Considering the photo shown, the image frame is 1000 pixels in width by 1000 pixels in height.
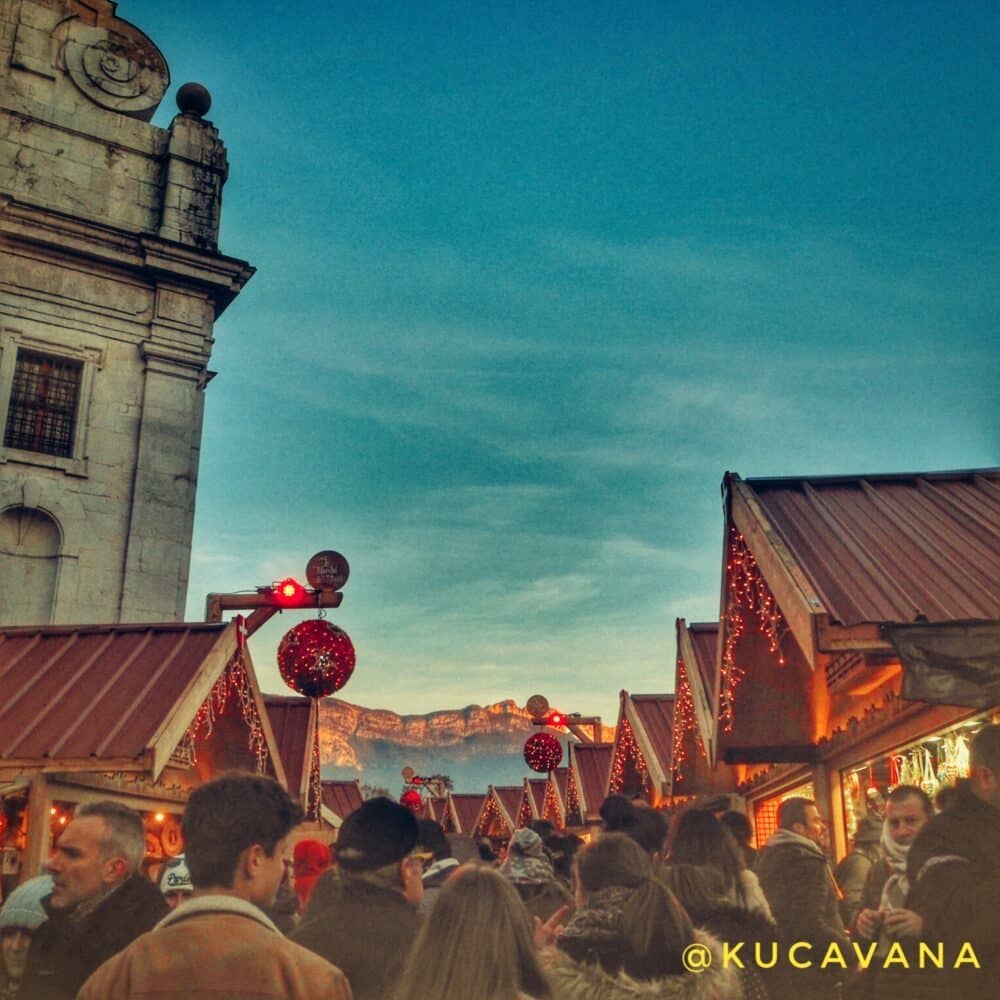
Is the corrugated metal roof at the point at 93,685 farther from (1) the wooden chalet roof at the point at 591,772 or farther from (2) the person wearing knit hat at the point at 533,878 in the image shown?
(1) the wooden chalet roof at the point at 591,772

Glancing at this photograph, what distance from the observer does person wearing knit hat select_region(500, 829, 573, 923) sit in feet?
22.9

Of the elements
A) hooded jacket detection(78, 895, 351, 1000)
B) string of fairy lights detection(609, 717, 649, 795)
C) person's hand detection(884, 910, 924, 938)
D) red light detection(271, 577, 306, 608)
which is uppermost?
red light detection(271, 577, 306, 608)

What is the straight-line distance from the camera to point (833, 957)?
5.30 metres

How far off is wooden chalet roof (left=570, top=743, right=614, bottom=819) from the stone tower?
11780 mm

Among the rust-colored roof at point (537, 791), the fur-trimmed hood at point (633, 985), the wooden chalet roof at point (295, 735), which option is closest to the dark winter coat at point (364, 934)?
the fur-trimmed hood at point (633, 985)

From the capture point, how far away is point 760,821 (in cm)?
1596

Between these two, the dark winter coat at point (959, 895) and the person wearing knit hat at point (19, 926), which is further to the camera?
the person wearing knit hat at point (19, 926)

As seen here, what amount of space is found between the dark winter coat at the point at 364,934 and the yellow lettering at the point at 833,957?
2545 millimetres

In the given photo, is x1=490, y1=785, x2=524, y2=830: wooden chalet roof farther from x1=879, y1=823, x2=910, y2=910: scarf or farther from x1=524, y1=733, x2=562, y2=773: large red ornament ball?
x1=879, y1=823, x2=910, y2=910: scarf

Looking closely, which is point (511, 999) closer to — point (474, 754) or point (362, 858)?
point (362, 858)

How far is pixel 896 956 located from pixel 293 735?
15.1m

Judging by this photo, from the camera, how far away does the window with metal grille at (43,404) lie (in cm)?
2073

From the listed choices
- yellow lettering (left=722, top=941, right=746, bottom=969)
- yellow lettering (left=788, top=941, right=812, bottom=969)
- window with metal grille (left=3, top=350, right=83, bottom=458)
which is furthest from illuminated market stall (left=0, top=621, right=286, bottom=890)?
window with metal grille (left=3, top=350, right=83, bottom=458)

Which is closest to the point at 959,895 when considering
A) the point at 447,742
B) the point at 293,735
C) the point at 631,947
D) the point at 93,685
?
the point at 631,947
